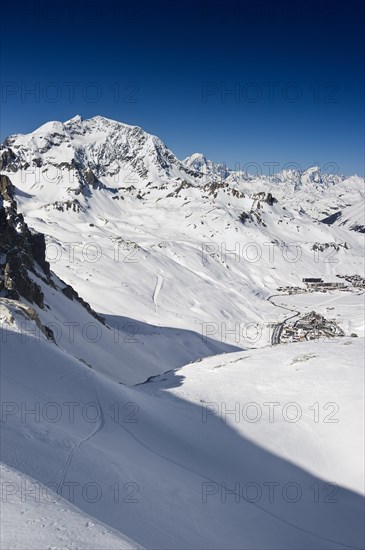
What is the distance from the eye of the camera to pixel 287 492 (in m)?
12.2

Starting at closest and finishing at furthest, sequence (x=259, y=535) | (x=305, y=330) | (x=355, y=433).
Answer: (x=259, y=535) → (x=355, y=433) → (x=305, y=330)

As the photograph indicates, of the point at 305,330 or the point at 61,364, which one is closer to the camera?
the point at 61,364

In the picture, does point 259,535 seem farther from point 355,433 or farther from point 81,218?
point 81,218

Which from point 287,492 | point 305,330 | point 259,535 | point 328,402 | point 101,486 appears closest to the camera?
point 101,486

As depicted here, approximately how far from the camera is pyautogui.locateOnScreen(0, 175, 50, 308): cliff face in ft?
94.6

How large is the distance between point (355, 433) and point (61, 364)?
1175cm

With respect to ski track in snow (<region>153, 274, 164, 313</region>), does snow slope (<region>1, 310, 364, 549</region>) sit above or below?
below

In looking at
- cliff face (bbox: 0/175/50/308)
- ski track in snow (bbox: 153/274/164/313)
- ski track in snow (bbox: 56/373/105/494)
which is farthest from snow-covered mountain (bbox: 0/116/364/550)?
ski track in snow (bbox: 153/274/164/313)

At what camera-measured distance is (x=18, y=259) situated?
111ft

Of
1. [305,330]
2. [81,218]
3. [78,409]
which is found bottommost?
[305,330]

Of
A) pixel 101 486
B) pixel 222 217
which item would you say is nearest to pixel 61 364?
pixel 101 486

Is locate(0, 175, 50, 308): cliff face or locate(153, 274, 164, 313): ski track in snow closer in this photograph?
locate(0, 175, 50, 308): cliff face

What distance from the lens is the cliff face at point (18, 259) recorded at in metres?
28.8

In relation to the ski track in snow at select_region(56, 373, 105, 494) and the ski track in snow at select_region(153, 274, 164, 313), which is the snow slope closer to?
the ski track in snow at select_region(56, 373, 105, 494)
